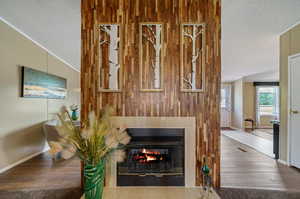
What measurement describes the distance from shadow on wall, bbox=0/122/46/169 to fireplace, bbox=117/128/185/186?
245 centimetres

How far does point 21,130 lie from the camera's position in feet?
11.9

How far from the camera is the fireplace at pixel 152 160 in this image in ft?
7.17

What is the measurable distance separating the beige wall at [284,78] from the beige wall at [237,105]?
16.4 feet

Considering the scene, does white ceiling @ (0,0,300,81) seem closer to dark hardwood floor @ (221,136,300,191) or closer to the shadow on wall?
the shadow on wall

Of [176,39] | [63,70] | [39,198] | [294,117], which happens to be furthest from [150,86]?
[63,70]

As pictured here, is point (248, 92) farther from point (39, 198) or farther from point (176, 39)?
point (39, 198)

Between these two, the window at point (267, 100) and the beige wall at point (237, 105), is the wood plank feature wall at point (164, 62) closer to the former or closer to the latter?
the beige wall at point (237, 105)

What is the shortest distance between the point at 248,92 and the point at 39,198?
30.8 feet

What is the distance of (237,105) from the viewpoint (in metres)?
8.96

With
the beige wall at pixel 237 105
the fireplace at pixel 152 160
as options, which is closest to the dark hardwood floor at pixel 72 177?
the fireplace at pixel 152 160

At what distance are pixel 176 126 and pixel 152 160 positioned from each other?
54 cm

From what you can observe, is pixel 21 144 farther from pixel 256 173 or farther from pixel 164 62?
pixel 256 173

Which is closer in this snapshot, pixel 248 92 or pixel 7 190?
pixel 7 190

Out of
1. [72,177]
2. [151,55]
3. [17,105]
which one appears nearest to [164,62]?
[151,55]
